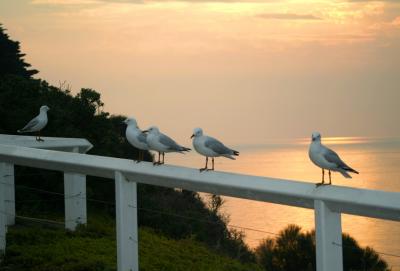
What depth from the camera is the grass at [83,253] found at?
6.45 meters

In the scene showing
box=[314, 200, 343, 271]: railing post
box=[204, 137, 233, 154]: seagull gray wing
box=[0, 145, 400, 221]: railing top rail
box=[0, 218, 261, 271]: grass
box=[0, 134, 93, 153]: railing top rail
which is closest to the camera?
box=[0, 145, 400, 221]: railing top rail

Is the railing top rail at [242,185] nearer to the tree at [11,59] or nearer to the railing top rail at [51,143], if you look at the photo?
the railing top rail at [51,143]

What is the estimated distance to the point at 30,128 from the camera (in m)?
11.9

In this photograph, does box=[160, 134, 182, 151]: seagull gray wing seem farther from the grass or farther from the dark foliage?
the dark foliage

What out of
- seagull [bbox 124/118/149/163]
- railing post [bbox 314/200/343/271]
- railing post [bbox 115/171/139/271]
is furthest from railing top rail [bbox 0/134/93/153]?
railing post [bbox 314/200/343/271]

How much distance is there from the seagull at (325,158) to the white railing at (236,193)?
0.96m

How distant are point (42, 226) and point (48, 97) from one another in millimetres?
8713

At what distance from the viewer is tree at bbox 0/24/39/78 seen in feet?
84.3

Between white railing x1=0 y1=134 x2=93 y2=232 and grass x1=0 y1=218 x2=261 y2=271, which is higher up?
white railing x1=0 y1=134 x2=93 y2=232

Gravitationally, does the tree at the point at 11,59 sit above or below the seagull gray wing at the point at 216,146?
above

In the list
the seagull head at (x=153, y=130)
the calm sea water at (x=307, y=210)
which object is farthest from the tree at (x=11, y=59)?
the seagull head at (x=153, y=130)

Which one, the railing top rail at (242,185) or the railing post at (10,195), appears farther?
the railing post at (10,195)

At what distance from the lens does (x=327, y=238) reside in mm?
3744

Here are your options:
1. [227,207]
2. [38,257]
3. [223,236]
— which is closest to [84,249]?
[38,257]
